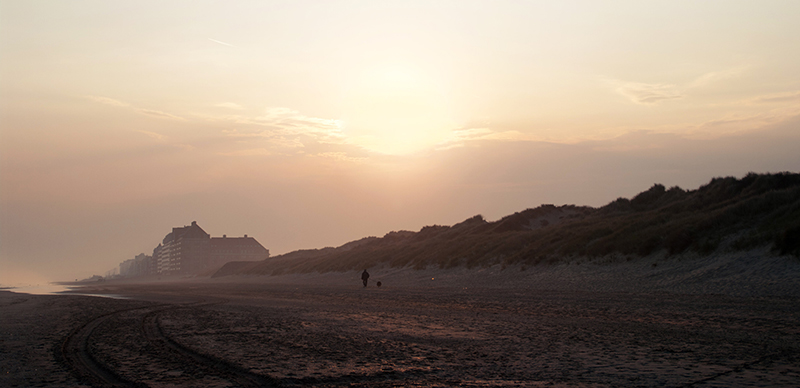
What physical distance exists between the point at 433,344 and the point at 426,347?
40 centimetres

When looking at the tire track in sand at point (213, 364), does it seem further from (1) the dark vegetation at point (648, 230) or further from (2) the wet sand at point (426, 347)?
(1) the dark vegetation at point (648, 230)

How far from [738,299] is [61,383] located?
18.2 metres

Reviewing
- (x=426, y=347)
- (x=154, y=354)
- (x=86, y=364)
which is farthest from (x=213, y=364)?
(x=426, y=347)

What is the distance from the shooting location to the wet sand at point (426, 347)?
24.6 ft

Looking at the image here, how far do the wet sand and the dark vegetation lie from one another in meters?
10.0

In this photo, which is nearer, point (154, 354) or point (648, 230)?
point (154, 354)

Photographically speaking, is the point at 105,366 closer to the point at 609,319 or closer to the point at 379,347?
the point at 379,347

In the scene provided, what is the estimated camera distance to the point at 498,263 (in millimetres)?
40438

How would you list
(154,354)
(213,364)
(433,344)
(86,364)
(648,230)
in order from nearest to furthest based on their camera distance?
(213,364), (86,364), (154,354), (433,344), (648,230)

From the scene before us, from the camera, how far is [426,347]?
10.4 metres

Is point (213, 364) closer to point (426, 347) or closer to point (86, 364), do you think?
point (86, 364)

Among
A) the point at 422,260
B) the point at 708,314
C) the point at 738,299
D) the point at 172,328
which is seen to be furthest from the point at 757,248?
the point at 422,260

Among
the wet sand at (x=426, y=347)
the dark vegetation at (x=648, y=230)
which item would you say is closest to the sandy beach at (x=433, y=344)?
the wet sand at (x=426, y=347)

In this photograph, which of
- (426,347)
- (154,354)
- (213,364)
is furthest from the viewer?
(426,347)
